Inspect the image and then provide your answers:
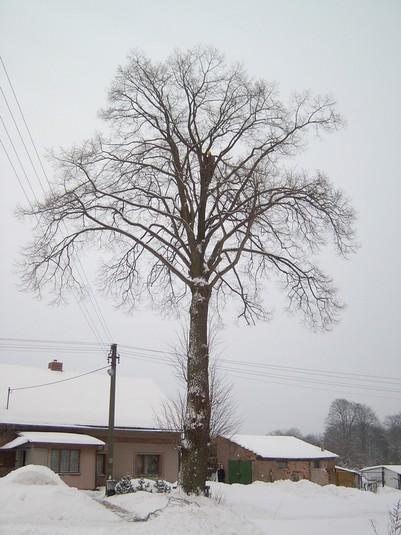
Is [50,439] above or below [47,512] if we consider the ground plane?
above

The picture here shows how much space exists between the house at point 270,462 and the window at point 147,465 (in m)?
14.7

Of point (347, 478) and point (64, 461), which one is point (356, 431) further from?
point (64, 461)

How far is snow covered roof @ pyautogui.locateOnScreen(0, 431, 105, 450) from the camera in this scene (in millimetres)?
24797

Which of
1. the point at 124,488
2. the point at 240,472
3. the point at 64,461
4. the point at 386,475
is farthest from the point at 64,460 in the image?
the point at 386,475

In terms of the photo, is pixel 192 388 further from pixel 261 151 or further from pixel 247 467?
pixel 247 467

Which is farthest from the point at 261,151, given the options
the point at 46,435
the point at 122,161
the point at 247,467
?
the point at 247,467

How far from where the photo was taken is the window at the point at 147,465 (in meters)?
29.0

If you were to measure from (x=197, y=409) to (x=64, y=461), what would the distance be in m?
15.2

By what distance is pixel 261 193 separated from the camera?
49.8 ft

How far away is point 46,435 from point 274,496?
11281 millimetres

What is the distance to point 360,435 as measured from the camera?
10700 cm

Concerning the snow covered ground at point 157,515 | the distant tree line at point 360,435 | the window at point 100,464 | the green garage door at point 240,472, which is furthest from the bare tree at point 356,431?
the snow covered ground at point 157,515

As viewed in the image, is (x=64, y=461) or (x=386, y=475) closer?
(x=64, y=461)

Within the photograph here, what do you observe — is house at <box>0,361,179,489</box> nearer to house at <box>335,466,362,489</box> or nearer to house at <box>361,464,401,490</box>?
house at <box>335,466,362,489</box>
